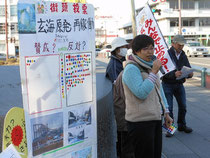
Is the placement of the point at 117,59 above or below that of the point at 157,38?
below

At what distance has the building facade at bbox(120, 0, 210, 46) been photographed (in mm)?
48094

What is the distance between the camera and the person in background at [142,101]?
104 inches

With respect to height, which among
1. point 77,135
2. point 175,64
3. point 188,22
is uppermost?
point 188,22

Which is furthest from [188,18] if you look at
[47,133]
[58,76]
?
[47,133]

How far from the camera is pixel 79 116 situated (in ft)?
7.82

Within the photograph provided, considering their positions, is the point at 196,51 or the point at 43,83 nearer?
the point at 43,83

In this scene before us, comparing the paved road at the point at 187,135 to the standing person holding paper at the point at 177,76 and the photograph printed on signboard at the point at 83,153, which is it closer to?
the standing person holding paper at the point at 177,76

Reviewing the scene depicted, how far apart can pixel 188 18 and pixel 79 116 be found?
51.0 m

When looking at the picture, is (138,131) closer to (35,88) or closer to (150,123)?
(150,123)

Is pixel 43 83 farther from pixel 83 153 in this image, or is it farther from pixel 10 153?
pixel 83 153

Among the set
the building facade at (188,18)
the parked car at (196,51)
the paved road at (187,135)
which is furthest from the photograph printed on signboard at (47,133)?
the building facade at (188,18)

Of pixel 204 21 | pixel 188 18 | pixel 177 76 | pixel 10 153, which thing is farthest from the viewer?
pixel 204 21

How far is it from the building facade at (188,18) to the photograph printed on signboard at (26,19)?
47099 millimetres

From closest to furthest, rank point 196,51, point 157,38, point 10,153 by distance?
point 10,153 → point 157,38 → point 196,51
